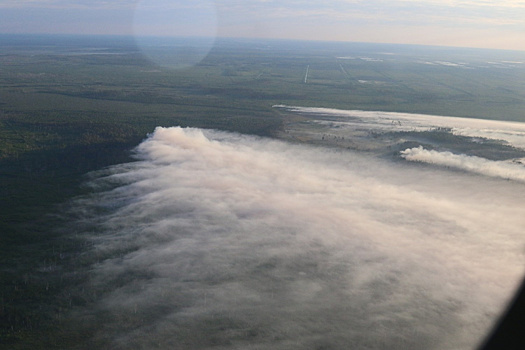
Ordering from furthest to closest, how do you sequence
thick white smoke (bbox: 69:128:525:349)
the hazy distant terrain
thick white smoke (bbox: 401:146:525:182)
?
thick white smoke (bbox: 401:146:525:182) < the hazy distant terrain < thick white smoke (bbox: 69:128:525:349)

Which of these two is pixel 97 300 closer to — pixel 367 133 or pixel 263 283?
pixel 263 283

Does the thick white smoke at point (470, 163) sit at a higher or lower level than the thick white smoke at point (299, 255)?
higher

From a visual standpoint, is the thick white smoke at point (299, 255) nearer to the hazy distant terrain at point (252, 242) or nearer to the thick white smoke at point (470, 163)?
the hazy distant terrain at point (252, 242)

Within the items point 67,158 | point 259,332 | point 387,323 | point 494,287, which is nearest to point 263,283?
point 259,332

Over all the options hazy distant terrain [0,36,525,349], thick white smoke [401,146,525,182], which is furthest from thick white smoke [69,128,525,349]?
thick white smoke [401,146,525,182]

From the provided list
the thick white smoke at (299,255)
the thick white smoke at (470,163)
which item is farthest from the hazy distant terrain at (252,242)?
the thick white smoke at (470,163)

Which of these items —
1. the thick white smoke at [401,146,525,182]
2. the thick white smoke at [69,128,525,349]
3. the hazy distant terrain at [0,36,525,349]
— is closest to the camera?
the thick white smoke at [69,128,525,349]

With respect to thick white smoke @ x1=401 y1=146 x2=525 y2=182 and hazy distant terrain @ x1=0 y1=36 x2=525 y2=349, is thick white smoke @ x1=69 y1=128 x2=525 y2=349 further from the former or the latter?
thick white smoke @ x1=401 y1=146 x2=525 y2=182

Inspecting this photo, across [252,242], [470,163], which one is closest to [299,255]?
[252,242]
